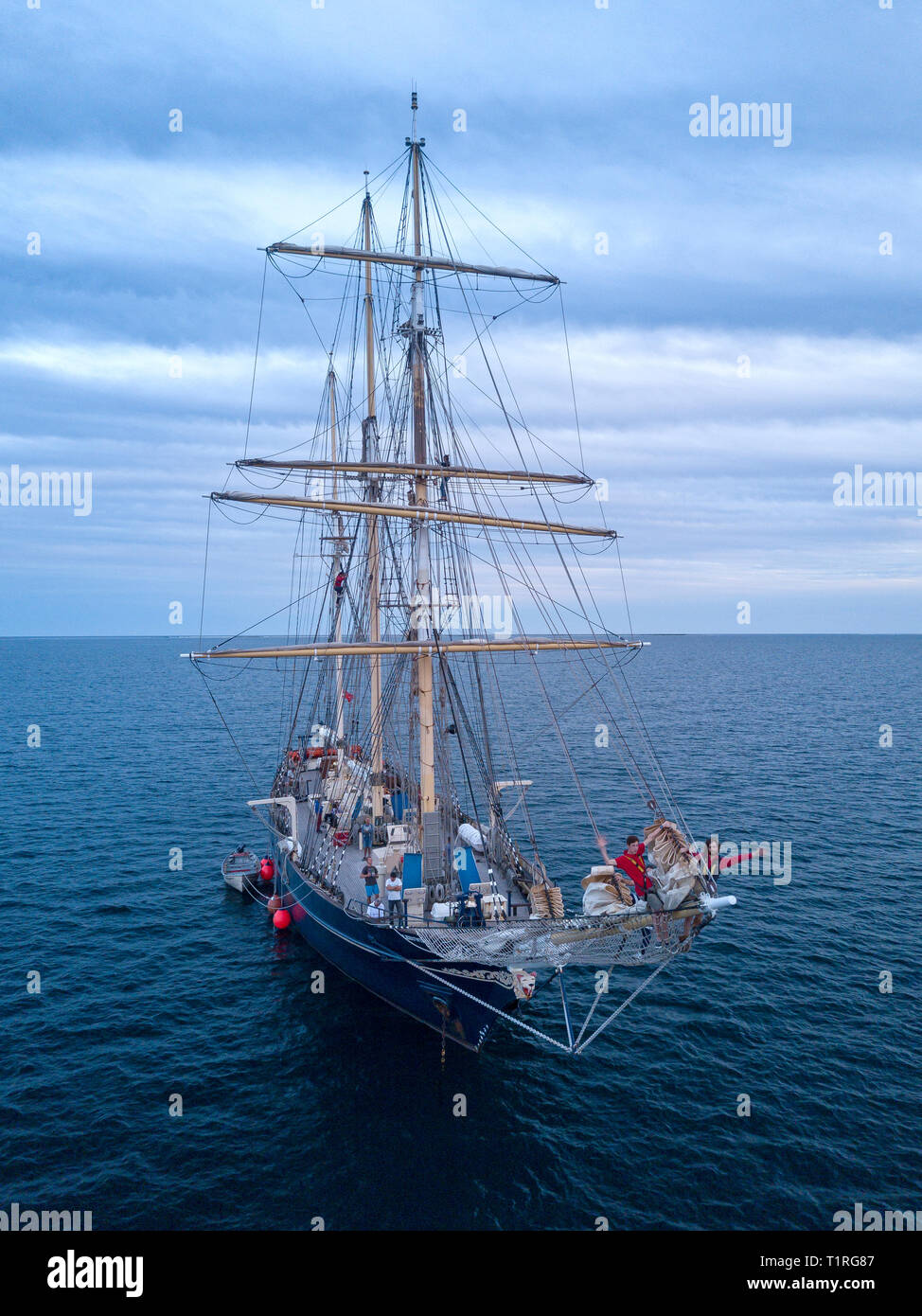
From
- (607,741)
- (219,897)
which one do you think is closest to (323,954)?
(219,897)

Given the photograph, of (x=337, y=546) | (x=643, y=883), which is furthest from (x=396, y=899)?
(x=337, y=546)

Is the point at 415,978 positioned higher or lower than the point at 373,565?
lower

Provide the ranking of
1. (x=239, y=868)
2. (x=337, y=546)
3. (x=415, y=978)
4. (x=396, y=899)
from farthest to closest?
1. (x=337, y=546)
2. (x=239, y=868)
3. (x=396, y=899)
4. (x=415, y=978)

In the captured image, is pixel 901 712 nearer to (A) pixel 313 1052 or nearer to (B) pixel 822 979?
(B) pixel 822 979

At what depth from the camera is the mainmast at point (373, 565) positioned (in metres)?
27.9

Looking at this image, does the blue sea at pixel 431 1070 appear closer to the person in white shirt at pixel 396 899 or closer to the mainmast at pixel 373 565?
the person in white shirt at pixel 396 899

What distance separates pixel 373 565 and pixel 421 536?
658 cm

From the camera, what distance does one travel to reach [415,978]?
66.7 ft

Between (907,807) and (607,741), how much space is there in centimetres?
2965

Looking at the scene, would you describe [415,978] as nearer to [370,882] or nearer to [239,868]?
[370,882]

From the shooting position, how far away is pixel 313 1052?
68.1 ft

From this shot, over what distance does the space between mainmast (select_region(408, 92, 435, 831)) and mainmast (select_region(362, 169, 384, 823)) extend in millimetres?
2769

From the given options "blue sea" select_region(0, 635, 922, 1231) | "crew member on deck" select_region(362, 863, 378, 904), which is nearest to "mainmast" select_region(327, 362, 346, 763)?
"blue sea" select_region(0, 635, 922, 1231)

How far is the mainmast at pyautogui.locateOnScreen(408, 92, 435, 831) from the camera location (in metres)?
24.3
